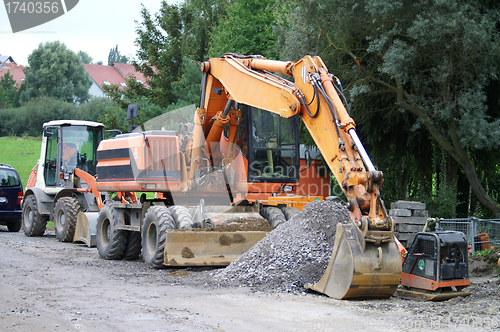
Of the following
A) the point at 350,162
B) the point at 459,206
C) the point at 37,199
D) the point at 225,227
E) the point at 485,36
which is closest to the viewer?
the point at 350,162

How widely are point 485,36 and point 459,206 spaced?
23.3ft

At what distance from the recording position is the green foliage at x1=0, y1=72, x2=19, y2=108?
57375 mm

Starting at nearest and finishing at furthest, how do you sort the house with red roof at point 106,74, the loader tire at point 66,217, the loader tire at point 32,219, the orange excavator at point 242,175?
the orange excavator at point 242,175, the loader tire at point 66,217, the loader tire at point 32,219, the house with red roof at point 106,74

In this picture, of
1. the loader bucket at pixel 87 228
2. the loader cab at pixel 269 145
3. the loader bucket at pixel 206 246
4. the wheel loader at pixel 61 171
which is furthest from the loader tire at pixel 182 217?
the wheel loader at pixel 61 171

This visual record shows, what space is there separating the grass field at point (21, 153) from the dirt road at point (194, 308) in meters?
26.0

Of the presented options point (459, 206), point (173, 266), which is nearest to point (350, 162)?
point (173, 266)

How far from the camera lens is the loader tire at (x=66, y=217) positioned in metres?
14.5

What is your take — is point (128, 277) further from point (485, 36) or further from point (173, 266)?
point (485, 36)

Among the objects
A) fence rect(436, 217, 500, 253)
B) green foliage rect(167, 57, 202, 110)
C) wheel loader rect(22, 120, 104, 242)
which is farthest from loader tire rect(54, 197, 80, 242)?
green foliage rect(167, 57, 202, 110)

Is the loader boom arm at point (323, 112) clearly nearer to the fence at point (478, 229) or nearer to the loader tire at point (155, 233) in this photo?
the loader tire at point (155, 233)

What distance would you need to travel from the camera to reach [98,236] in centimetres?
1223

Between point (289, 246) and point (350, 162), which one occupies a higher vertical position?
point (350, 162)

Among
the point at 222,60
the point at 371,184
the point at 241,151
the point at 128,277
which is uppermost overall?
the point at 222,60

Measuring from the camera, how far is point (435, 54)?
12828 mm
